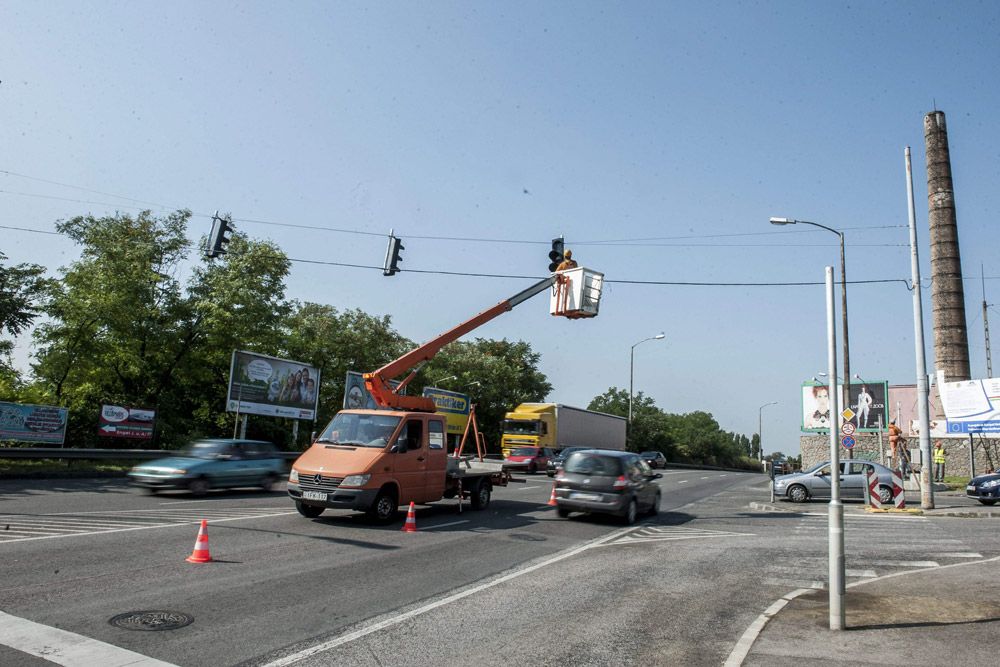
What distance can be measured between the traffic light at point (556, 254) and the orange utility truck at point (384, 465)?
41 centimetres

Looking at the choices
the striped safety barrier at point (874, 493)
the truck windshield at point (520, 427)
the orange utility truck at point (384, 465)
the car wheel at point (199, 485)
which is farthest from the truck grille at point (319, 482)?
the truck windshield at point (520, 427)

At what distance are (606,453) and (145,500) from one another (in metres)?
10.4

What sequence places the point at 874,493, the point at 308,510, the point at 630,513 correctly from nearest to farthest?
the point at 308,510 → the point at 630,513 → the point at 874,493

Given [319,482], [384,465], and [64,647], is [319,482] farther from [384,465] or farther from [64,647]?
[64,647]

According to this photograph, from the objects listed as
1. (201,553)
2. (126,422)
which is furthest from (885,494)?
(126,422)

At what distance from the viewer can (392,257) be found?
16.5m

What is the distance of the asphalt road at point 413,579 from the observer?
5902 mm

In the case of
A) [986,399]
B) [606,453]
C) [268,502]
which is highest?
[986,399]

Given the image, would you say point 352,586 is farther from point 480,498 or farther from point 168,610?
point 480,498

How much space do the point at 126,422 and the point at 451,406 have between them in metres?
21.5

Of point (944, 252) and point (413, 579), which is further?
point (944, 252)

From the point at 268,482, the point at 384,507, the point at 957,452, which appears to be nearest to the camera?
the point at 384,507

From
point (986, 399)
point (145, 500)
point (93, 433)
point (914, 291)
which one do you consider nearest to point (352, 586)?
point (145, 500)

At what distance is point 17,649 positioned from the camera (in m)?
5.20
